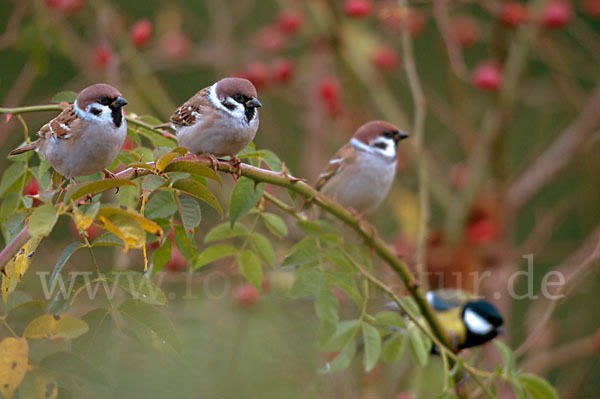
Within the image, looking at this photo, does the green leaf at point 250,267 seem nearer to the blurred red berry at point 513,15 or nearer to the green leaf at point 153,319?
the green leaf at point 153,319

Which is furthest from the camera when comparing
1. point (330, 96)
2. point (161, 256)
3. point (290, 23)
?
point (290, 23)

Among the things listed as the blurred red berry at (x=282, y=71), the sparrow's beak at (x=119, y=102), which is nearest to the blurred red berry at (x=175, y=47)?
the blurred red berry at (x=282, y=71)

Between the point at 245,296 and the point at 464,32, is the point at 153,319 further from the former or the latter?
the point at 464,32

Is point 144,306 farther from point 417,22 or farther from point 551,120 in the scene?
point 551,120

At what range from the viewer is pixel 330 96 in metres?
3.88

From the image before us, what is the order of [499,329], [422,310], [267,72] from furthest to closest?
[267,72] → [499,329] → [422,310]

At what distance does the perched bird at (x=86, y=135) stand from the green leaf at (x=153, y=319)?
60 cm

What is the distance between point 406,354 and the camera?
133 inches

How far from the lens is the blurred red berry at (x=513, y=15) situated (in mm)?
3822

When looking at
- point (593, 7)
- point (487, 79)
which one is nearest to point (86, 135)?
point (487, 79)

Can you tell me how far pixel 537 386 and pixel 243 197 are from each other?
96 centimetres

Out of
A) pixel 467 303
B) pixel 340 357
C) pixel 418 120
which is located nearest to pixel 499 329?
pixel 467 303

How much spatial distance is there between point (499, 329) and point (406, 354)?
1.51 ft

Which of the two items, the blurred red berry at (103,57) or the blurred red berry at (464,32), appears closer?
the blurred red berry at (103,57)
